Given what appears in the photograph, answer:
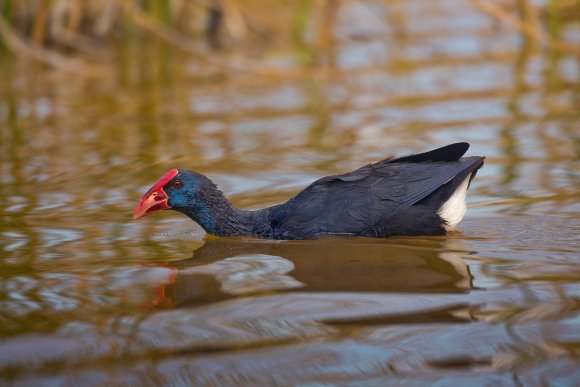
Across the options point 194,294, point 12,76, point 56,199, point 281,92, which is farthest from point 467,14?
point 194,294

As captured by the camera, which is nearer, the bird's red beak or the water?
the water

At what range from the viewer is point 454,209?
208 inches

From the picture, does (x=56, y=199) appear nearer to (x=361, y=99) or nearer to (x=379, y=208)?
(x=379, y=208)

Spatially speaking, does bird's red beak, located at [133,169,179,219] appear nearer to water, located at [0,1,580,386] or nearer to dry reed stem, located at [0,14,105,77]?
water, located at [0,1,580,386]

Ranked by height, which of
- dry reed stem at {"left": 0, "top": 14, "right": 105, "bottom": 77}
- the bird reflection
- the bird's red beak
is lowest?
the bird reflection

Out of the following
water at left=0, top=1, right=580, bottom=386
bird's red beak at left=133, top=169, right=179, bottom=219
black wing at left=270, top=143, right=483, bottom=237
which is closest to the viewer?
water at left=0, top=1, right=580, bottom=386

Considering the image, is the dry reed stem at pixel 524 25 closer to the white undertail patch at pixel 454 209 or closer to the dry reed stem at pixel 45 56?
the white undertail patch at pixel 454 209

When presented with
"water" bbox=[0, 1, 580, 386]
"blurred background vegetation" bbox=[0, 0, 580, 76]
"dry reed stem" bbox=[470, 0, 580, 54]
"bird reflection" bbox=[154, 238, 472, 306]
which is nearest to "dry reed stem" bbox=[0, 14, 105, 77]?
"blurred background vegetation" bbox=[0, 0, 580, 76]

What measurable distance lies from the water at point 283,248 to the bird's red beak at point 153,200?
5.6 inches

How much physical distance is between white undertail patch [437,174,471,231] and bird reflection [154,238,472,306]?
0.12 meters

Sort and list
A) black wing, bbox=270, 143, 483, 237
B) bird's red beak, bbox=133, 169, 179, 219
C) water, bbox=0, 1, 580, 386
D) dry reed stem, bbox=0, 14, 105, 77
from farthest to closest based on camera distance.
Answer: dry reed stem, bbox=0, 14, 105, 77 → bird's red beak, bbox=133, 169, 179, 219 → black wing, bbox=270, 143, 483, 237 → water, bbox=0, 1, 580, 386

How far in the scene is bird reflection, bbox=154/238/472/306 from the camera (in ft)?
14.4

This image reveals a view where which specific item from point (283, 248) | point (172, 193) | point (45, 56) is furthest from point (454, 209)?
point (45, 56)

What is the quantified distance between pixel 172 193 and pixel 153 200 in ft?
0.37
